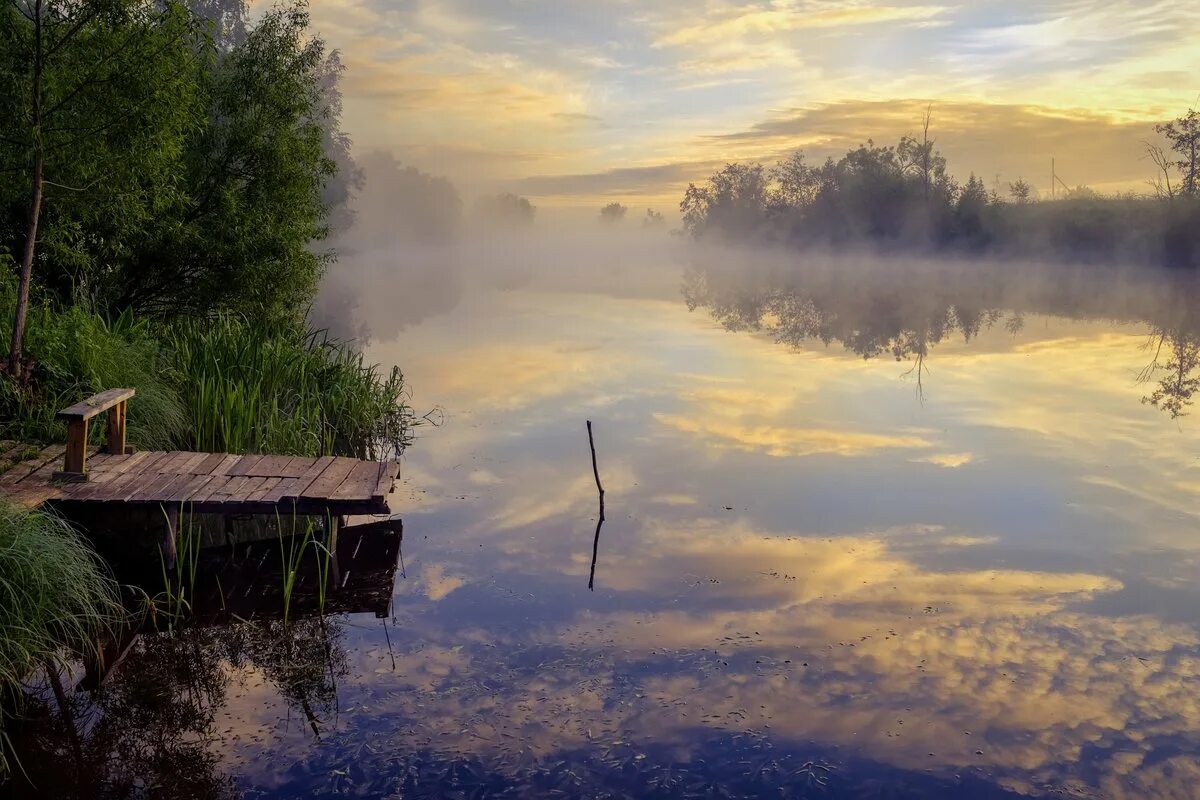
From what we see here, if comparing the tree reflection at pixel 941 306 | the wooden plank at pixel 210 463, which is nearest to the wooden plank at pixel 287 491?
the wooden plank at pixel 210 463

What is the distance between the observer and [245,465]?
10562 millimetres

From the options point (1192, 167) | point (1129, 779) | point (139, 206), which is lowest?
point (1129, 779)

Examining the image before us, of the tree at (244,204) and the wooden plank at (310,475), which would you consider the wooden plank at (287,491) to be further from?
the tree at (244,204)

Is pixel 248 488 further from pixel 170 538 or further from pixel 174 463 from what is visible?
pixel 174 463

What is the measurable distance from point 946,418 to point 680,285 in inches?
1755

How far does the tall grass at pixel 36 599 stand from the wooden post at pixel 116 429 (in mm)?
2356

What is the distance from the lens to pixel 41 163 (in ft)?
39.7

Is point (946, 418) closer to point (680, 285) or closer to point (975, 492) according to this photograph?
point (975, 492)

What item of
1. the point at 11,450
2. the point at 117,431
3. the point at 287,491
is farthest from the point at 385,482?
the point at 11,450

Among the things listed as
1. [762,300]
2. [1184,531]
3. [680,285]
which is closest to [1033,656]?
[1184,531]

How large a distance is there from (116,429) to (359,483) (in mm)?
2618

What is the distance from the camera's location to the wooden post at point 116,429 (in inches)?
403

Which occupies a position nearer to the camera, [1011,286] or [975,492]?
[975,492]

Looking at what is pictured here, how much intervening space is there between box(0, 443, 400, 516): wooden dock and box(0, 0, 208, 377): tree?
9.49ft
